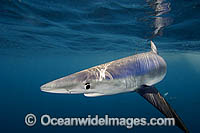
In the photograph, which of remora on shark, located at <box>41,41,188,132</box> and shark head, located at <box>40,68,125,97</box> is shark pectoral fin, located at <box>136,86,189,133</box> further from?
shark head, located at <box>40,68,125,97</box>

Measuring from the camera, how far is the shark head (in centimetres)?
200

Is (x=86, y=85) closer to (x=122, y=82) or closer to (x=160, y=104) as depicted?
(x=122, y=82)

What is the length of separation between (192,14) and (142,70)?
8.22m

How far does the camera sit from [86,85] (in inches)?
81.9

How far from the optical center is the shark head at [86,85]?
2.00 metres

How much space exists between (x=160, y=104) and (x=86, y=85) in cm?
112

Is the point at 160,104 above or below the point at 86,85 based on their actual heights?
below

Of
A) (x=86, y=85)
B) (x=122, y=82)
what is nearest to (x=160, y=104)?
(x=122, y=82)

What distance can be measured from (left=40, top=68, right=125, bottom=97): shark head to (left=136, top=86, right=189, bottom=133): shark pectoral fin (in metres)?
0.42

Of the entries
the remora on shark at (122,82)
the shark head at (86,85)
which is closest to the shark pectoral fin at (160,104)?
the remora on shark at (122,82)

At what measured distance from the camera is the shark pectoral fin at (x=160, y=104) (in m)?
2.00

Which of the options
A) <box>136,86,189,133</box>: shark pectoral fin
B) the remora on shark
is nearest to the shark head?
the remora on shark

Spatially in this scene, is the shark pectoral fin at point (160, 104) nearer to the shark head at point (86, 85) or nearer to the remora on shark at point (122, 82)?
the remora on shark at point (122, 82)

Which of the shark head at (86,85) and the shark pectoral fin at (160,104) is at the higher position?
the shark head at (86,85)
